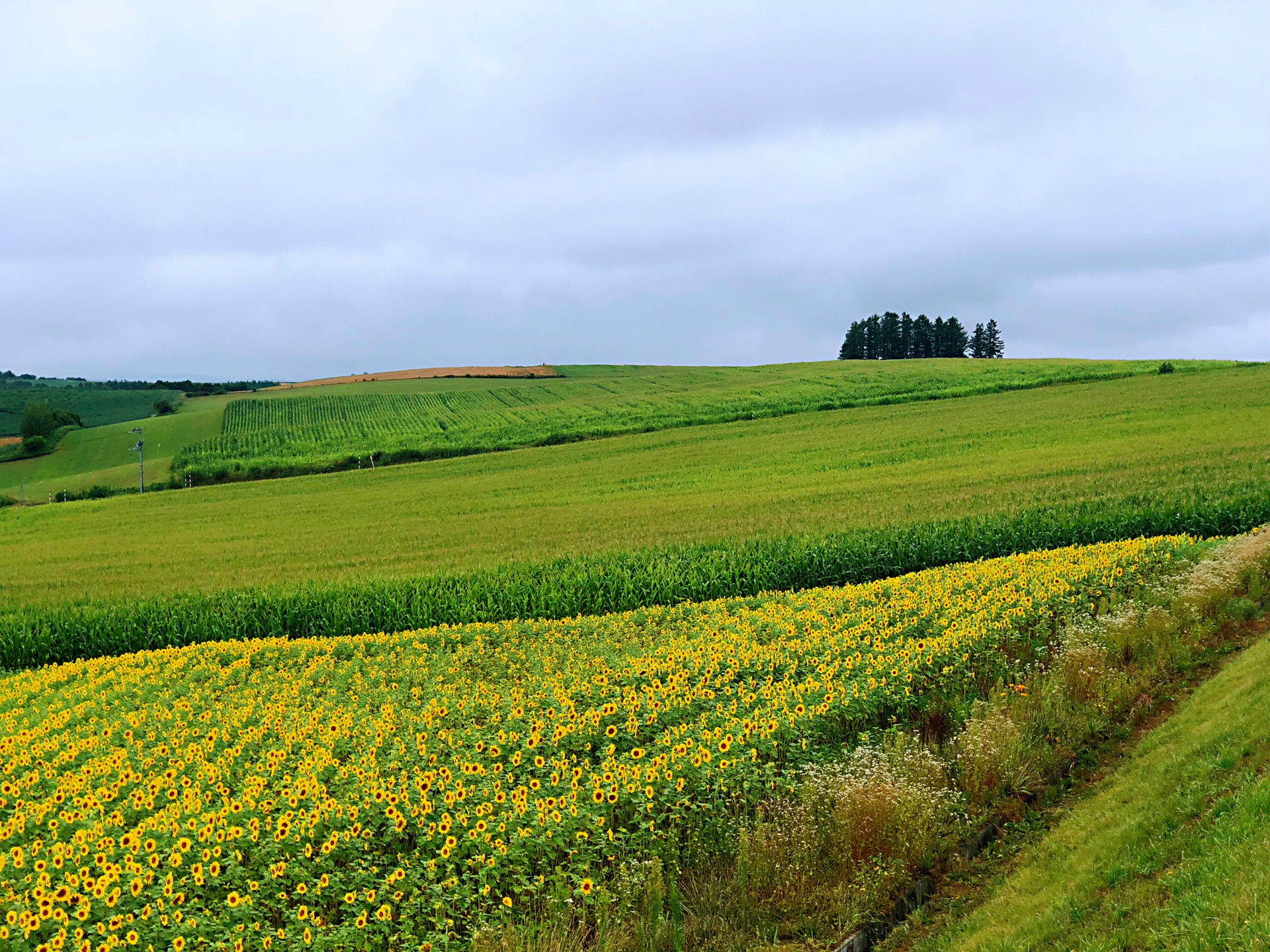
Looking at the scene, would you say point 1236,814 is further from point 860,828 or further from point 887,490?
point 887,490

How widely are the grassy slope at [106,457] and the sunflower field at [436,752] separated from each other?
6202cm

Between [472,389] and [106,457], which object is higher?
[472,389]

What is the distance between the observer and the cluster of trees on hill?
12338 cm

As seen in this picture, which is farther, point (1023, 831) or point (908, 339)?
point (908, 339)

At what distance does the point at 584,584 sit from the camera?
19203 mm

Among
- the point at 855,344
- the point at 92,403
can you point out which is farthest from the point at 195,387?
the point at 855,344

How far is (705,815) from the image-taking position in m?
7.36

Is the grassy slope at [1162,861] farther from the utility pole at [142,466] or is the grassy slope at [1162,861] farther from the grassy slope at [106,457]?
the grassy slope at [106,457]

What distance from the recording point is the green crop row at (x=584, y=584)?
61.6 ft

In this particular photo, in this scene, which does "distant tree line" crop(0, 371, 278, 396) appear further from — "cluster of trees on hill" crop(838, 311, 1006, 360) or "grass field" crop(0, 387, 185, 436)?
"cluster of trees on hill" crop(838, 311, 1006, 360)

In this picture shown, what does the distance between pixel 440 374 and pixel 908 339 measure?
66.8 metres

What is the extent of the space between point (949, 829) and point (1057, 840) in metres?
0.87

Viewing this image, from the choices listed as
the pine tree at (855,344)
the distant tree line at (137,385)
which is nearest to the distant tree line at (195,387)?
the distant tree line at (137,385)

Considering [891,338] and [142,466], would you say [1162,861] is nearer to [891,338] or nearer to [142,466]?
[142,466]
